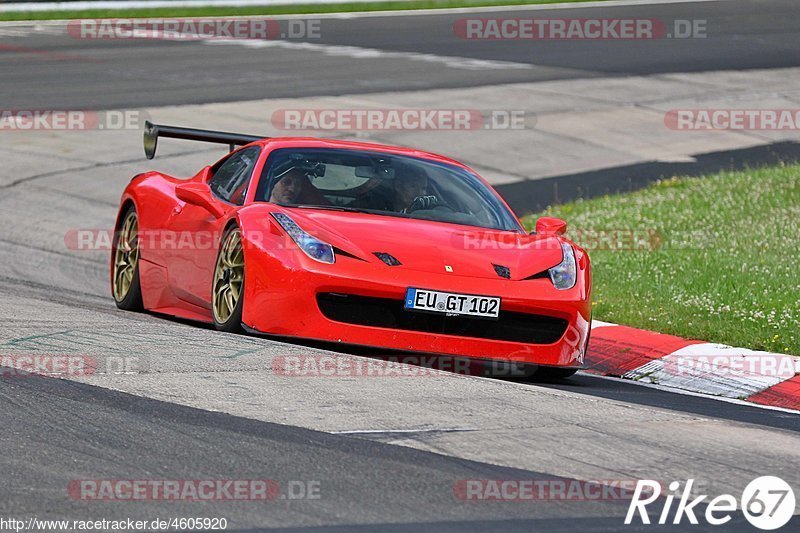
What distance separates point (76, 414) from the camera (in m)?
5.69

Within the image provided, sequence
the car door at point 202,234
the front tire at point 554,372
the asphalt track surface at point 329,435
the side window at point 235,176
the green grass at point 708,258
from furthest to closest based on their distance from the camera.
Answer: the green grass at point 708,258 < the side window at point 235,176 < the car door at point 202,234 < the front tire at point 554,372 < the asphalt track surface at point 329,435

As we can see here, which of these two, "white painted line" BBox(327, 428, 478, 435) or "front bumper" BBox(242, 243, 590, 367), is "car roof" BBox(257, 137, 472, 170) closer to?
"front bumper" BBox(242, 243, 590, 367)

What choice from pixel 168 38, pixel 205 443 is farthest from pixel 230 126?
pixel 205 443

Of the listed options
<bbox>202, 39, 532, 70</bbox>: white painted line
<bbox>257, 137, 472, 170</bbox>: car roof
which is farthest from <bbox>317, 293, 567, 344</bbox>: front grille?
<bbox>202, 39, 532, 70</bbox>: white painted line

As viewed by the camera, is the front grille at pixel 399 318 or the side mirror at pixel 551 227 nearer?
the front grille at pixel 399 318

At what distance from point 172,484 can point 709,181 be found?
39.7ft

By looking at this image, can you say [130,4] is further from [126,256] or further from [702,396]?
[702,396]

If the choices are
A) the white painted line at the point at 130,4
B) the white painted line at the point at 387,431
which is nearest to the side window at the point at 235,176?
the white painted line at the point at 387,431

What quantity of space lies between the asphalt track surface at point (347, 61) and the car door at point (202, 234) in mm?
A: 10394

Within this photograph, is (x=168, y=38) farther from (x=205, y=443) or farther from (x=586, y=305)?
(x=205, y=443)

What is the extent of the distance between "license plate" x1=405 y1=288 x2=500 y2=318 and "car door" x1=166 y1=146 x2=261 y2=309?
139cm

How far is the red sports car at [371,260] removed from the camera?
7.42m

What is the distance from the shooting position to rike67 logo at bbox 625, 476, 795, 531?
4.75 meters

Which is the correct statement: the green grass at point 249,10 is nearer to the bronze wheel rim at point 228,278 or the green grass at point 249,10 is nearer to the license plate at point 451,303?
the bronze wheel rim at point 228,278
